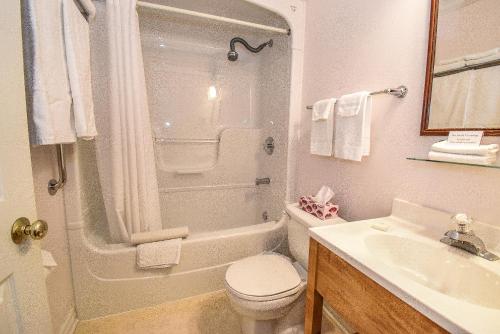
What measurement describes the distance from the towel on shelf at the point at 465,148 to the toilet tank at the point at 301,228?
0.59 metres

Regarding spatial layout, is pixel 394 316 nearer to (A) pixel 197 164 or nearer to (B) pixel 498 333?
(B) pixel 498 333

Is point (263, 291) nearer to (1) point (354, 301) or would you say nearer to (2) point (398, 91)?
(1) point (354, 301)

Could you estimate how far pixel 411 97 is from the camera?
102 cm

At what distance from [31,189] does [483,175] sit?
1.36m

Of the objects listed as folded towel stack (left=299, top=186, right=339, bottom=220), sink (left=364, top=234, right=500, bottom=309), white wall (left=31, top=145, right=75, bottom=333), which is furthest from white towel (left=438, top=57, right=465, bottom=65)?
white wall (left=31, top=145, right=75, bottom=333)

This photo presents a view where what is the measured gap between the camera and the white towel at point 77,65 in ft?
3.51

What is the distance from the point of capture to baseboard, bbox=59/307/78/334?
129 cm

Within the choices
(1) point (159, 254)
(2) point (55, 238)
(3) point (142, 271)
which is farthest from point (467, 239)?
(2) point (55, 238)

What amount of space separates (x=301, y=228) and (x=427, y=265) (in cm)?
59

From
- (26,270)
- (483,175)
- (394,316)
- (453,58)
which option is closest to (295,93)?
(453,58)

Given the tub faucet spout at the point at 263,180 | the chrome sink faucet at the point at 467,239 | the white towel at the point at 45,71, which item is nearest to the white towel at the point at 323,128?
the chrome sink faucet at the point at 467,239

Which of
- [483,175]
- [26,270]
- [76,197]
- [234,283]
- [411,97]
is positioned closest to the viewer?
[26,270]

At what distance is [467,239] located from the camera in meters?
0.76

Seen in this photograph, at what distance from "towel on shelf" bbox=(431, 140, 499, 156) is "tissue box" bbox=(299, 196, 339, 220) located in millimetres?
576
